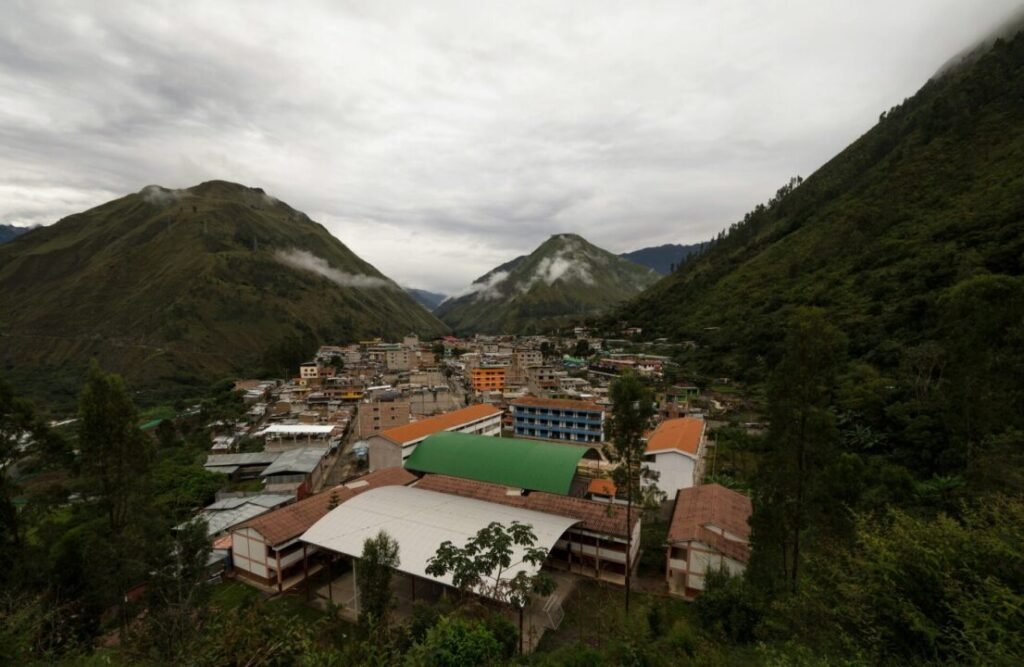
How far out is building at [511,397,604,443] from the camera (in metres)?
53.5

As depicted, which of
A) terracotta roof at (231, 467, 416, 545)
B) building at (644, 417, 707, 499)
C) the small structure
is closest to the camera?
terracotta roof at (231, 467, 416, 545)

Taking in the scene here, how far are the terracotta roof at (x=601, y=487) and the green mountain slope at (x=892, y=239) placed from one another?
1438 inches

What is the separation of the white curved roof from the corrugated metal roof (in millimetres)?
14300

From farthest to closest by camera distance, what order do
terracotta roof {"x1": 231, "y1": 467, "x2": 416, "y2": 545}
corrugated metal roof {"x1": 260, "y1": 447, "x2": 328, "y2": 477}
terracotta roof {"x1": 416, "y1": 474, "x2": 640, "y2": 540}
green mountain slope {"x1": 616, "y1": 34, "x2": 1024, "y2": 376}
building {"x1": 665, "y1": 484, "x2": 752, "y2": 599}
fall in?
green mountain slope {"x1": 616, "y1": 34, "x2": 1024, "y2": 376}
corrugated metal roof {"x1": 260, "y1": 447, "x2": 328, "y2": 477}
terracotta roof {"x1": 416, "y1": 474, "x2": 640, "y2": 540}
terracotta roof {"x1": 231, "y1": 467, "x2": 416, "y2": 545}
building {"x1": 665, "y1": 484, "x2": 752, "y2": 599}

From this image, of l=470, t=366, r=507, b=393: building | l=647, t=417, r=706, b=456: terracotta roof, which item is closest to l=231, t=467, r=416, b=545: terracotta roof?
l=647, t=417, r=706, b=456: terracotta roof

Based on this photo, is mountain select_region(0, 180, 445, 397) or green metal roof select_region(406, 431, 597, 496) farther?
mountain select_region(0, 180, 445, 397)

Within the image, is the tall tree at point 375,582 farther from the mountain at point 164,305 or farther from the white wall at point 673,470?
the mountain at point 164,305

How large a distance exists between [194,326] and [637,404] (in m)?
152

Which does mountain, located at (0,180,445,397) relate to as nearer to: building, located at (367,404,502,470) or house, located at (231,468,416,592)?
building, located at (367,404,502,470)

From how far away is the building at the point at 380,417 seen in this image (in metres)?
53.5

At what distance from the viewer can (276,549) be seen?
2342 centimetres

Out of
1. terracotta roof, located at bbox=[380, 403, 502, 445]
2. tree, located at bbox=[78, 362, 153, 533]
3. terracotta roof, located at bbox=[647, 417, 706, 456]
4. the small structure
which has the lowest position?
the small structure

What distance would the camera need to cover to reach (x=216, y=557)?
25406 mm

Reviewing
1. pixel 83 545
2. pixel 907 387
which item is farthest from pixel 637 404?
pixel 907 387
